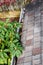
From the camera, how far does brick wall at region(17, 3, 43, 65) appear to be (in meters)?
3.14

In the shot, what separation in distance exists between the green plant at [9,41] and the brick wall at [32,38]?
10cm

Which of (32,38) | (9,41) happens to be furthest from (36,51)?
(9,41)

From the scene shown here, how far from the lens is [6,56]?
10.8 ft

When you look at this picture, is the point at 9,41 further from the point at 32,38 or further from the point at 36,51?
the point at 36,51

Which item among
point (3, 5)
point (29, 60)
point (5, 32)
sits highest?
point (3, 5)

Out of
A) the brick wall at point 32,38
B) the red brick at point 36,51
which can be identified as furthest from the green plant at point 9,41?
the red brick at point 36,51

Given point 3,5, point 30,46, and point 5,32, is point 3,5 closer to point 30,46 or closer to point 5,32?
point 5,32

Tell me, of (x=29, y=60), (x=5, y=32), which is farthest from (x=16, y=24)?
(x=29, y=60)

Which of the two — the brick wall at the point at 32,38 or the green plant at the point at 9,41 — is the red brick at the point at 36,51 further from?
the green plant at the point at 9,41

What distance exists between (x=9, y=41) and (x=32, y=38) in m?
0.37

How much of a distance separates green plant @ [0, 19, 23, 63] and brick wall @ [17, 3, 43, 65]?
0.32 feet

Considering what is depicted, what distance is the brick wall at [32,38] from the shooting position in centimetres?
314

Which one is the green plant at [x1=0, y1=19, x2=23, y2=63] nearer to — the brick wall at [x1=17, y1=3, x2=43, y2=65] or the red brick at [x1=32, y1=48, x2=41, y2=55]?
the brick wall at [x1=17, y1=3, x2=43, y2=65]

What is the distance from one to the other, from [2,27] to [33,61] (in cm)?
86
